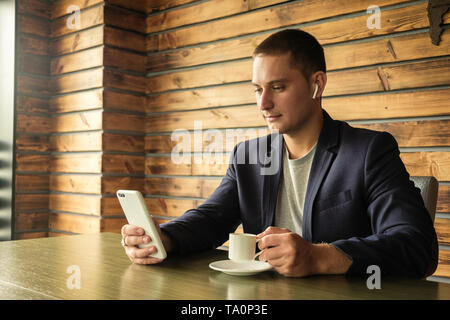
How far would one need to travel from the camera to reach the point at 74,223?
153 inches

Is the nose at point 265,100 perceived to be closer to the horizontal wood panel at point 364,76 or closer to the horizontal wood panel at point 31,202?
the horizontal wood panel at point 364,76

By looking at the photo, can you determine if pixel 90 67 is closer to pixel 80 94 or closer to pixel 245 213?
pixel 80 94

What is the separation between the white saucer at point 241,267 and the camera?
1203 mm

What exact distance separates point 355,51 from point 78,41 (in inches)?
90.7

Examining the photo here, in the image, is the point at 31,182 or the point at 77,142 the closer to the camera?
the point at 77,142

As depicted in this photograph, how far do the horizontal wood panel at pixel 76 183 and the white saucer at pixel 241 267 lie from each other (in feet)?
8.29

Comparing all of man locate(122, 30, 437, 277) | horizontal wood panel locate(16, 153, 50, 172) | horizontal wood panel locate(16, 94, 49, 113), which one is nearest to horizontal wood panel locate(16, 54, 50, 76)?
horizontal wood panel locate(16, 94, 49, 113)

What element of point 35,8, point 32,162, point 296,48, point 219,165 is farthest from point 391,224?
point 35,8

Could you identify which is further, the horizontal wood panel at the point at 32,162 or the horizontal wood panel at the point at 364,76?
the horizontal wood panel at the point at 32,162

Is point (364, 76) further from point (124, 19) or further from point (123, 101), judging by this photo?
point (124, 19)

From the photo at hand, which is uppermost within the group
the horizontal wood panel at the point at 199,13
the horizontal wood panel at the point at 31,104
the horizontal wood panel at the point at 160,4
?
the horizontal wood panel at the point at 160,4

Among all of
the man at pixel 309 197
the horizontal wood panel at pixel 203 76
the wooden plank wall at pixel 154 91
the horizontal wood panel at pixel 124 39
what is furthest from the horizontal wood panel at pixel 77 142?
the man at pixel 309 197

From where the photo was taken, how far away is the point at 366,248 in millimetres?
1253

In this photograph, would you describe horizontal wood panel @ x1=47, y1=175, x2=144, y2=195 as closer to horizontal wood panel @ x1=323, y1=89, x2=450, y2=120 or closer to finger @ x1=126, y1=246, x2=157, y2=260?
horizontal wood panel @ x1=323, y1=89, x2=450, y2=120
